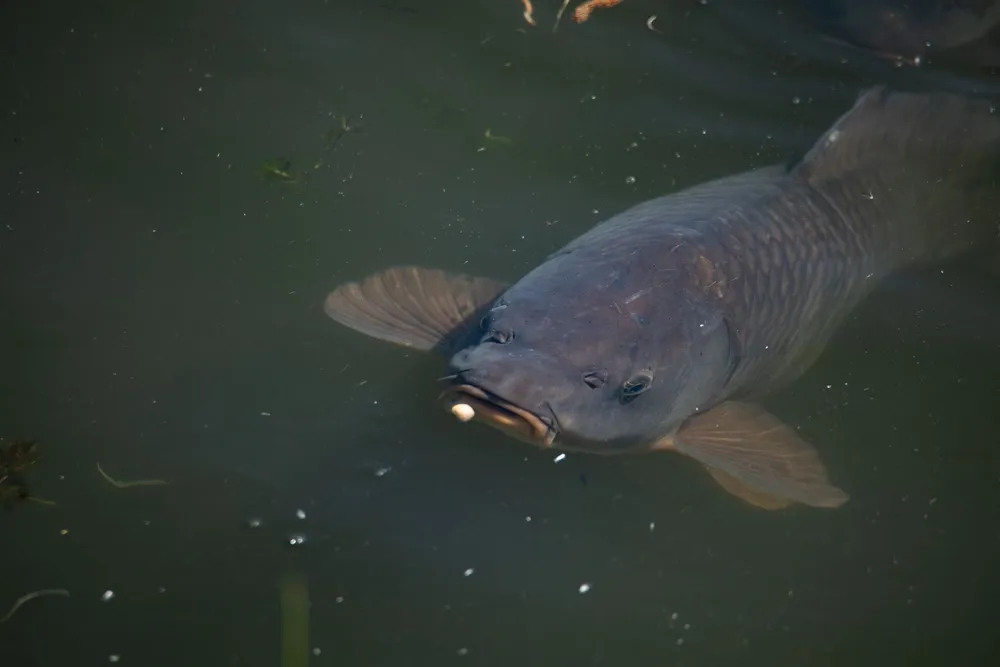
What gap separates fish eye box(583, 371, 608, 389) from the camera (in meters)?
2.96

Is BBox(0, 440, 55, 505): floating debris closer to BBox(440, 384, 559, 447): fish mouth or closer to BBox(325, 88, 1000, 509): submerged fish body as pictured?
BBox(325, 88, 1000, 509): submerged fish body

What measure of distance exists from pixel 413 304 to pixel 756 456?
1408 millimetres

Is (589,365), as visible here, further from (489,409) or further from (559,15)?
(559,15)

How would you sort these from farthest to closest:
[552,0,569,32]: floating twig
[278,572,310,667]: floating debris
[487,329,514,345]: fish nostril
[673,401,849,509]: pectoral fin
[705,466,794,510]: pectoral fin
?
[552,0,569,32]: floating twig → [705,466,794,510]: pectoral fin → [673,401,849,509]: pectoral fin → [487,329,514,345]: fish nostril → [278,572,310,667]: floating debris

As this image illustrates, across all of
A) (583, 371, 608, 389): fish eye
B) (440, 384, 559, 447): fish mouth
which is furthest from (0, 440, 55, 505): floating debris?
(583, 371, 608, 389): fish eye

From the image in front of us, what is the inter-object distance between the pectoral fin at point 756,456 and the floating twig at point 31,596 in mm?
2128

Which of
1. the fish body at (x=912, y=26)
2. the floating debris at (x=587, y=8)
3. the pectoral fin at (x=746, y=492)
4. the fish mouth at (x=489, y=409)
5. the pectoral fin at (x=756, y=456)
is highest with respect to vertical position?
the fish body at (x=912, y=26)

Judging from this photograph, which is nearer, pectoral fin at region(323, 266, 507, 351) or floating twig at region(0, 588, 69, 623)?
floating twig at region(0, 588, 69, 623)

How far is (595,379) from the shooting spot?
9.78 ft

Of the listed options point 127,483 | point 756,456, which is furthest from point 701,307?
point 127,483

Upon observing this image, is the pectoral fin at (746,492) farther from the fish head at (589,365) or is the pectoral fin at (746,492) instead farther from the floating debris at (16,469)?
the floating debris at (16,469)

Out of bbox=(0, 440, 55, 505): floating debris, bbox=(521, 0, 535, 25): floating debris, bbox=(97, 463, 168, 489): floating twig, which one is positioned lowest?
bbox=(97, 463, 168, 489): floating twig

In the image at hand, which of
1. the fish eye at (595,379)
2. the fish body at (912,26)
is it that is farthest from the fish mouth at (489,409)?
the fish body at (912,26)

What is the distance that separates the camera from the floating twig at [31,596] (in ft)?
9.20
